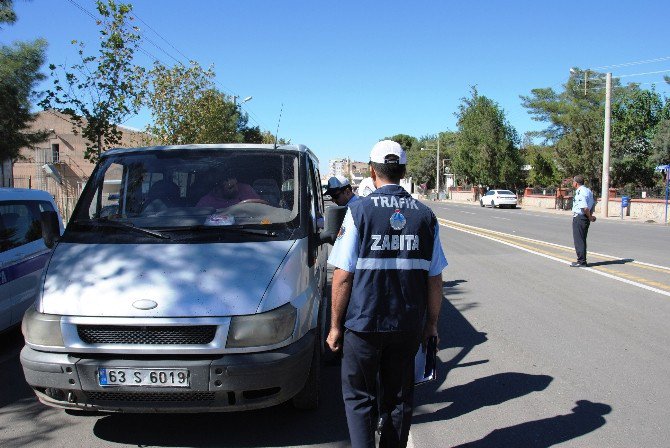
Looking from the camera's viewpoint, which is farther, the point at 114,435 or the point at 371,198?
the point at 114,435

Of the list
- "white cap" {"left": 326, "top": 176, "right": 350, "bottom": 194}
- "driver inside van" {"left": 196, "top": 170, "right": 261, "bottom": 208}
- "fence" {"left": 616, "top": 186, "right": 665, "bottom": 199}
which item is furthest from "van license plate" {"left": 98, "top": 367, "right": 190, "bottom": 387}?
"fence" {"left": 616, "top": 186, "right": 665, "bottom": 199}

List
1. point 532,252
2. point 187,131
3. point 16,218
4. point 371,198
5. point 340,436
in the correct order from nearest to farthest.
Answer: point 371,198 < point 340,436 < point 16,218 < point 532,252 < point 187,131

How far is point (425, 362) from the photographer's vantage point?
3369 millimetres

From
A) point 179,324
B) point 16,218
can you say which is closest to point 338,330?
point 179,324

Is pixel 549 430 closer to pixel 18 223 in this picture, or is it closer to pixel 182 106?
pixel 18 223

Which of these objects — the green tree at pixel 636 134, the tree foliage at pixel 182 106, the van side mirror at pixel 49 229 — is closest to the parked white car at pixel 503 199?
the green tree at pixel 636 134

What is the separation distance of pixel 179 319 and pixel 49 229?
74.7 inches

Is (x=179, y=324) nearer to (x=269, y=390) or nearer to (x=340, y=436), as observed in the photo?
(x=269, y=390)

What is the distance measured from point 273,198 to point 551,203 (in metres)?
47.8

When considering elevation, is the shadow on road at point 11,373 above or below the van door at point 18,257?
below

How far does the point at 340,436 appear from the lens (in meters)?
3.85

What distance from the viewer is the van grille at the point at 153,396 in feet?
11.2

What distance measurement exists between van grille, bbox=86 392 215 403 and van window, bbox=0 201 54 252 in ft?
9.89

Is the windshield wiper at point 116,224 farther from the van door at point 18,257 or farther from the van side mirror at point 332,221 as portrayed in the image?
the van door at point 18,257
